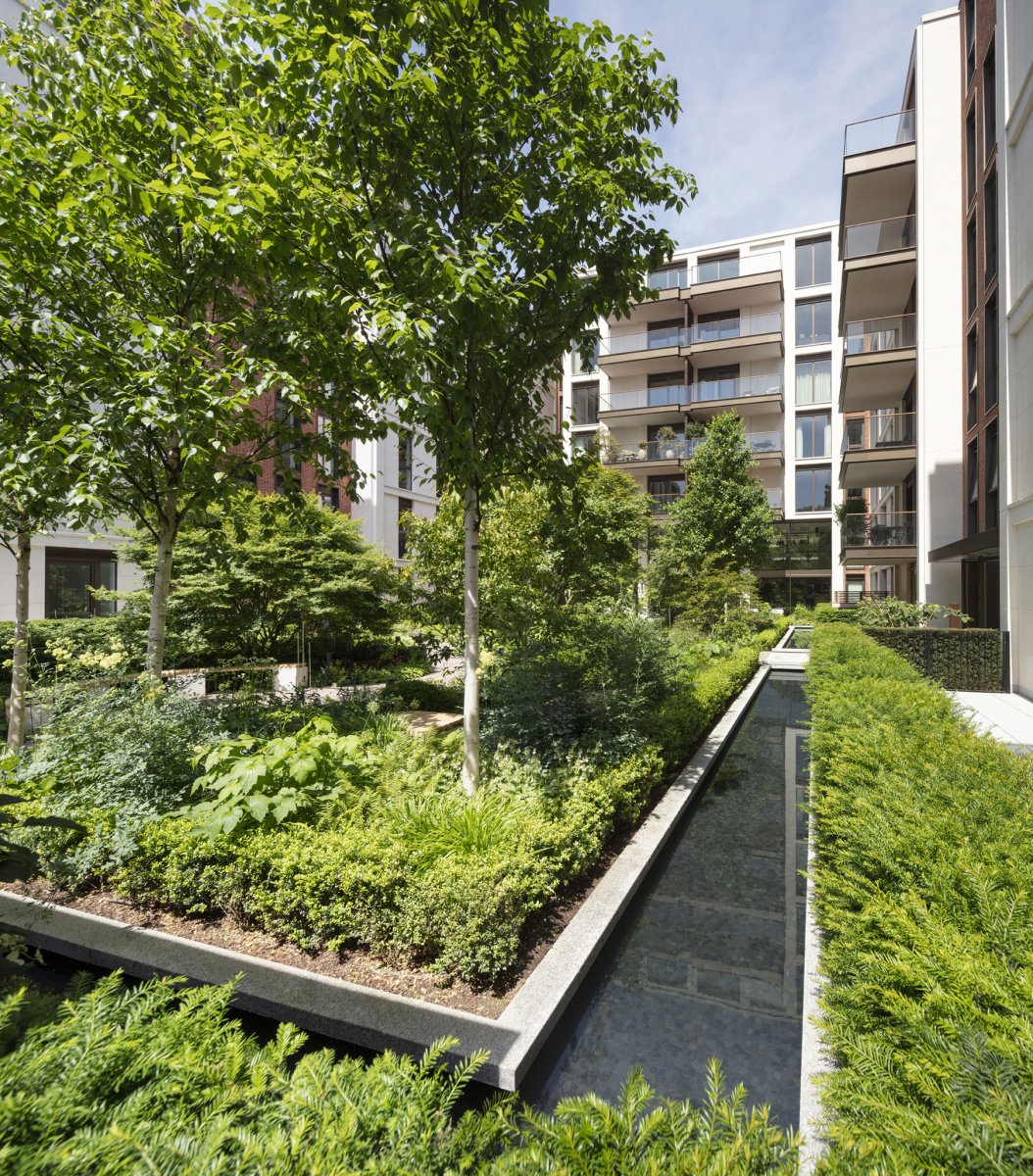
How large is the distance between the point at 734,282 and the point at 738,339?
3.05 metres

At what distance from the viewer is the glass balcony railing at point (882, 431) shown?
66.6ft

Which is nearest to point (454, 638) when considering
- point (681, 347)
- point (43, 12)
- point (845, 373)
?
point (43, 12)

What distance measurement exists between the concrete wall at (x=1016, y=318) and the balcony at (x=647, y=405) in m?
17.6

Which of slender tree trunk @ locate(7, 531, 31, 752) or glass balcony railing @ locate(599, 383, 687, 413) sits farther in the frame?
glass balcony railing @ locate(599, 383, 687, 413)

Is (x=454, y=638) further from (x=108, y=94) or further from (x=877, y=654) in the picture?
(x=108, y=94)

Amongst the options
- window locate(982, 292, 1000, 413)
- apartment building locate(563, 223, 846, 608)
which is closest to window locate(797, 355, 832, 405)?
apartment building locate(563, 223, 846, 608)

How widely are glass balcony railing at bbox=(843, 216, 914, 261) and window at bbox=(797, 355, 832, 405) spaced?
9.56 metres

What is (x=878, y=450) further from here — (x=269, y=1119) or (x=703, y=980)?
(x=269, y=1119)

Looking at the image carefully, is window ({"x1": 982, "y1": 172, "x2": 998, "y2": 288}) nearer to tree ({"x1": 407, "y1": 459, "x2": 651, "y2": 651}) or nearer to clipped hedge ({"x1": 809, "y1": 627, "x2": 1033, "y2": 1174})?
tree ({"x1": 407, "y1": 459, "x2": 651, "y2": 651})

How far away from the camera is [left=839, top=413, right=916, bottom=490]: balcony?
19.8 metres

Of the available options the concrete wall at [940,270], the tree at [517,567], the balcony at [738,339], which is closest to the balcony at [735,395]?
the balcony at [738,339]

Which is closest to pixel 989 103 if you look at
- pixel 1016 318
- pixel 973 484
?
pixel 1016 318

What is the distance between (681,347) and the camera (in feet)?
101

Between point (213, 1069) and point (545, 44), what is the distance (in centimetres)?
654
